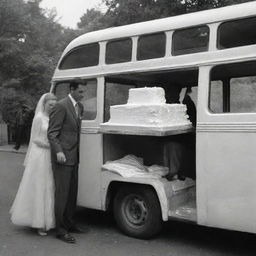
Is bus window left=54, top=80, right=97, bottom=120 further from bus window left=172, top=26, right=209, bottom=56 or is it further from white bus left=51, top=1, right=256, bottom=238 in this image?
bus window left=172, top=26, right=209, bottom=56

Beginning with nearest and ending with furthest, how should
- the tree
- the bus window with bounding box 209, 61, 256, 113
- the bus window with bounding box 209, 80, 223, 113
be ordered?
1. the bus window with bounding box 209, 61, 256, 113
2. the bus window with bounding box 209, 80, 223, 113
3. the tree

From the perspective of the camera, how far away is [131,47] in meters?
6.71

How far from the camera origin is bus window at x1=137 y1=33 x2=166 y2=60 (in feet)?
20.8

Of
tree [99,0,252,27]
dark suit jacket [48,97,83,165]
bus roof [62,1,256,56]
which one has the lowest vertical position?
dark suit jacket [48,97,83,165]

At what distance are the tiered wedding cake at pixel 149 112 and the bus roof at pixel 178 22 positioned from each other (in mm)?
876

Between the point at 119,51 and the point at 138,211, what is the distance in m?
2.32

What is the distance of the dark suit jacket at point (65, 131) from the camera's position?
6.52 meters

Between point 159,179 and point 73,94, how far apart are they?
1.74 metres

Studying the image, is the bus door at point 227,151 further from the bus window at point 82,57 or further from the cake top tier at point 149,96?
the bus window at point 82,57

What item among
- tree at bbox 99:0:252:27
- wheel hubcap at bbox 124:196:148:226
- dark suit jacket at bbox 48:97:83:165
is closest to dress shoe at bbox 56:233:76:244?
wheel hubcap at bbox 124:196:148:226

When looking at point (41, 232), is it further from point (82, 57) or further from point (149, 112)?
point (82, 57)

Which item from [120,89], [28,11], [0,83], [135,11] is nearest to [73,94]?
[120,89]

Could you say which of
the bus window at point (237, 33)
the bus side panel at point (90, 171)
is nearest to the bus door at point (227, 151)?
the bus window at point (237, 33)

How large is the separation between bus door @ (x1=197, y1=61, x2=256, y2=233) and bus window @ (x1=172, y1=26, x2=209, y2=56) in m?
0.36
